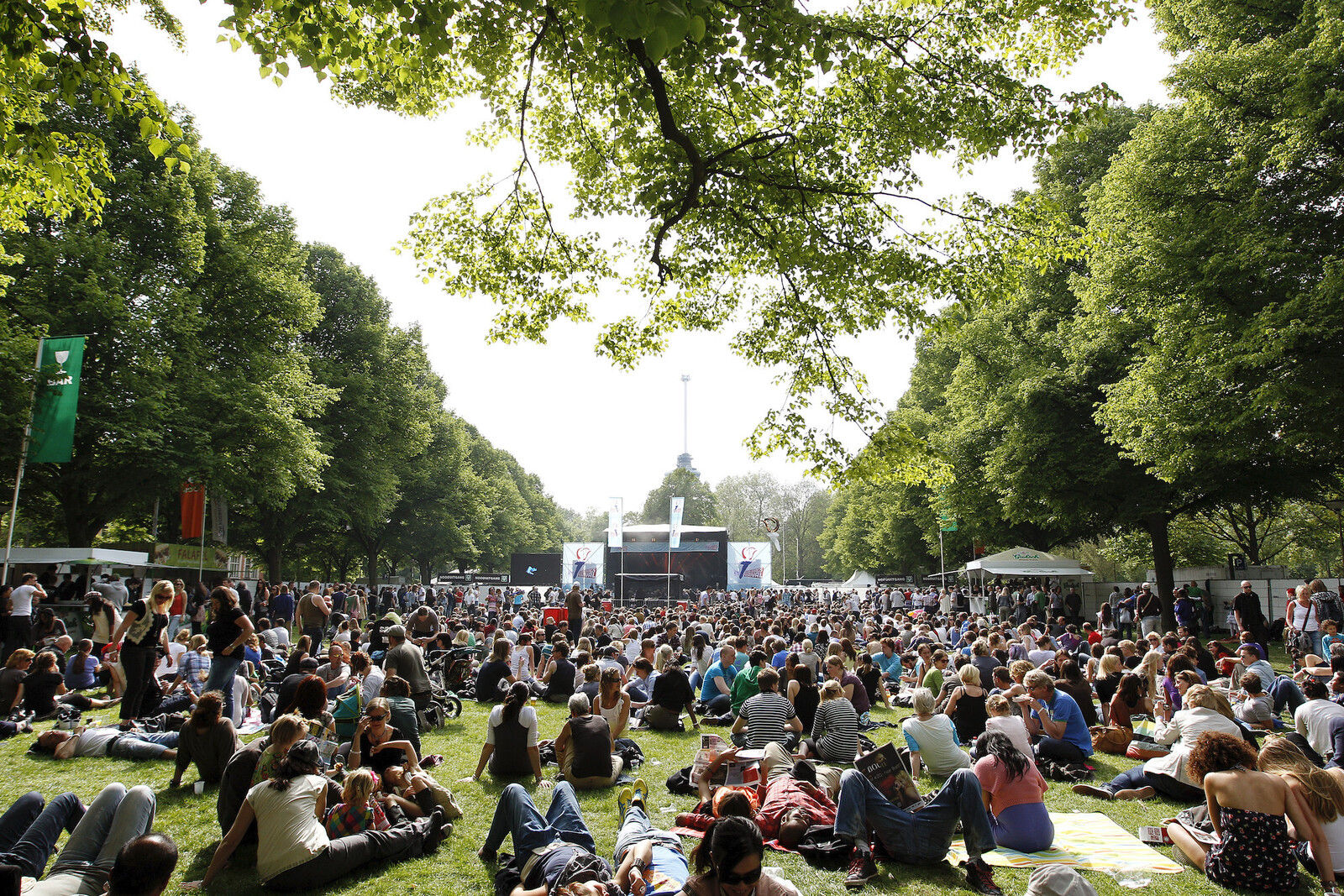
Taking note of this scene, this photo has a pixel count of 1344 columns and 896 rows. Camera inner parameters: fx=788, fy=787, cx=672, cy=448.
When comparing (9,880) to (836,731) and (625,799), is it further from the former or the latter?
(836,731)

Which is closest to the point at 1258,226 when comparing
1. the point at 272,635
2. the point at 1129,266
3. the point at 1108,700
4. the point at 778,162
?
the point at 1129,266

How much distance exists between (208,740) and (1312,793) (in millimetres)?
7719

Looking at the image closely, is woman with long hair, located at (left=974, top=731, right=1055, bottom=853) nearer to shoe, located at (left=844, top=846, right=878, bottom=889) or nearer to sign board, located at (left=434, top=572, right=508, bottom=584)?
shoe, located at (left=844, top=846, right=878, bottom=889)

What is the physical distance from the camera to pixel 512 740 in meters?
7.19

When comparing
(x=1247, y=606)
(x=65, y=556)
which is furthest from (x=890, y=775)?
(x=65, y=556)

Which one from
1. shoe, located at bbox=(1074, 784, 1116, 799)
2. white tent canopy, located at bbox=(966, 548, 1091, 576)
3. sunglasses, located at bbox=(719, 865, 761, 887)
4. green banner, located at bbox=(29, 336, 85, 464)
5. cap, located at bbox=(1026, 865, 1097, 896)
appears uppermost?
green banner, located at bbox=(29, 336, 85, 464)

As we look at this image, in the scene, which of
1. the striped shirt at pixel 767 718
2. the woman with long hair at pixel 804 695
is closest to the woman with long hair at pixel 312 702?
the striped shirt at pixel 767 718

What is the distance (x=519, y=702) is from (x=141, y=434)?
48.7ft

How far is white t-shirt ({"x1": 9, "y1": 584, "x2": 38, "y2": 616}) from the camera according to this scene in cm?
1165

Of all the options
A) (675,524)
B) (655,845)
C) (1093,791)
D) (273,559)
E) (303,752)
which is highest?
(675,524)

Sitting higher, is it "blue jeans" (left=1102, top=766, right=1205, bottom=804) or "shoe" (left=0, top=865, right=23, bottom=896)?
"shoe" (left=0, top=865, right=23, bottom=896)

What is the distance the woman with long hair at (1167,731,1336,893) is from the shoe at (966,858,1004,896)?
53.8 inches

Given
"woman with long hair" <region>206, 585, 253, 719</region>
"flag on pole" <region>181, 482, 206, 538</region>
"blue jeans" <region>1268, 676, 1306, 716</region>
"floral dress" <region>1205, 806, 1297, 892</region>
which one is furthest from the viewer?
"flag on pole" <region>181, 482, 206, 538</region>

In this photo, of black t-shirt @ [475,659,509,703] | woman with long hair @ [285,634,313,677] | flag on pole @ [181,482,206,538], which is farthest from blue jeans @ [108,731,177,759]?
flag on pole @ [181,482,206,538]
